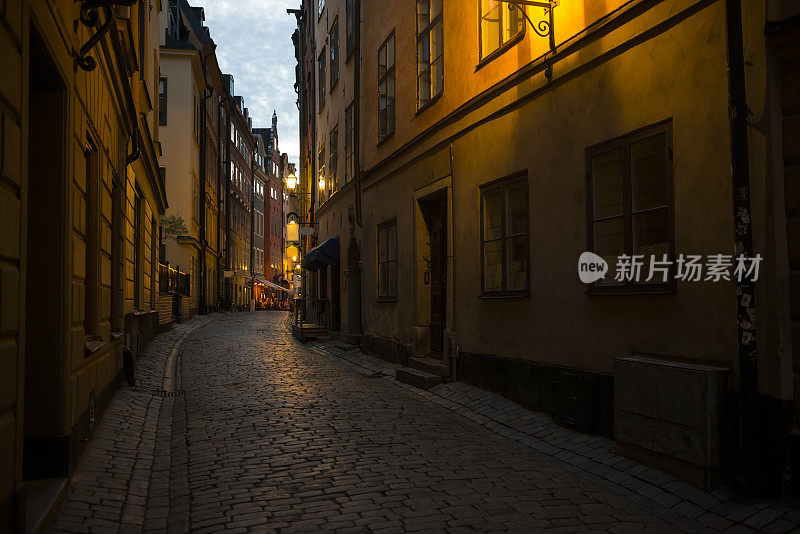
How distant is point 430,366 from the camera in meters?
10.9

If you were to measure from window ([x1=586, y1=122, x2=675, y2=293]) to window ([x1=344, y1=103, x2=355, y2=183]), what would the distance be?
10863 mm

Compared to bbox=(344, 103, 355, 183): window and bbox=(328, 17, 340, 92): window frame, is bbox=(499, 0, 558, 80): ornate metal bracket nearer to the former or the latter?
bbox=(344, 103, 355, 183): window

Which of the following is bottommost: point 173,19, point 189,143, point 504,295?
point 504,295

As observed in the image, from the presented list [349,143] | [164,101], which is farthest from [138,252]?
[164,101]

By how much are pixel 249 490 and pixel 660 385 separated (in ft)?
A: 10.5

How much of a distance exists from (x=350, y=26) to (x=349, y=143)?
2876 millimetres

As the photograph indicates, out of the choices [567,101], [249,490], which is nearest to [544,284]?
[567,101]

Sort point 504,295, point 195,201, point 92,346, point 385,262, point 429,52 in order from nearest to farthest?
point 92,346
point 504,295
point 429,52
point 385,262
point 195,201

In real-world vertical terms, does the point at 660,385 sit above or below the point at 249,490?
above

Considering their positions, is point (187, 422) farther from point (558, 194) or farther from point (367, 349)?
point (367, 349)

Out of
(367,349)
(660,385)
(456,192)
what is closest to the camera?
(660,385)

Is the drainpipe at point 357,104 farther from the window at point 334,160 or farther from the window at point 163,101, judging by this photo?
the window at point 163,101

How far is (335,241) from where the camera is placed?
19328 millimetres

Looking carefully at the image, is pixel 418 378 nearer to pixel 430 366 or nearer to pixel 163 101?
pixel 430 366
